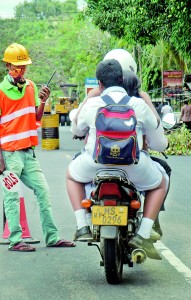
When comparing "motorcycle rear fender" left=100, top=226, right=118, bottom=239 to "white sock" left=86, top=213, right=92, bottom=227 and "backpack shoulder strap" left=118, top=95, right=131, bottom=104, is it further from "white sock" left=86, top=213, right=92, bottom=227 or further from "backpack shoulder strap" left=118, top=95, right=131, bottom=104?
"backpack shoulder strap" left=118, top=95, right=131, bottom=104

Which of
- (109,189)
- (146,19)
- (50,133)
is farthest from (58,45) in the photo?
(109,189)

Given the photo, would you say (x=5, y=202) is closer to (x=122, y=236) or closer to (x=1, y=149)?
(x=1, y=149)

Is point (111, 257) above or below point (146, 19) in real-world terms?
above

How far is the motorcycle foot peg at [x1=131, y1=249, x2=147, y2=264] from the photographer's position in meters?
7.14

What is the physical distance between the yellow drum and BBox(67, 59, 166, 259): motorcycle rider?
23388 millimetres

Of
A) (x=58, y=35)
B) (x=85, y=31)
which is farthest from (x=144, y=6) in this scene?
(x=58, y=35)

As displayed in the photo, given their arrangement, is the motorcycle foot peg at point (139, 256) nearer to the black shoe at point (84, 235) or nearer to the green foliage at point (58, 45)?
the black shoe at point (84, 235)

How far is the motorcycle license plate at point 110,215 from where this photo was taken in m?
7.06

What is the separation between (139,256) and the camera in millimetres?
7141

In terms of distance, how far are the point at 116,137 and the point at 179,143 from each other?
21.0 m

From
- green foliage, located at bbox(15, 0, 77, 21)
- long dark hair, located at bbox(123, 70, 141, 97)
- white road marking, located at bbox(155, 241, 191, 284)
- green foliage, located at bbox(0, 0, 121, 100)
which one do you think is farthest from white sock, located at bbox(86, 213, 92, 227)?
green foliage, located at bbox(15, 0, 77, 21)

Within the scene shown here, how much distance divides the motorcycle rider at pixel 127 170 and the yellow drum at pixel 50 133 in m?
23.4

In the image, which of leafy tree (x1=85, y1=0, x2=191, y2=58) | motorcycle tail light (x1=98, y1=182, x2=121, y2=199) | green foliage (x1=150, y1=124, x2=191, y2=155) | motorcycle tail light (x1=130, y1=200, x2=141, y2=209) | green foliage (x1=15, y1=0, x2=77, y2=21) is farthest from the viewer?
green foliage (x1=15, y1=0, x2=77, y2=21)

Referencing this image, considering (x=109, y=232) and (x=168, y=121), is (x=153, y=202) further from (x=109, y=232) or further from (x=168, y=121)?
(x=168, y=121)
